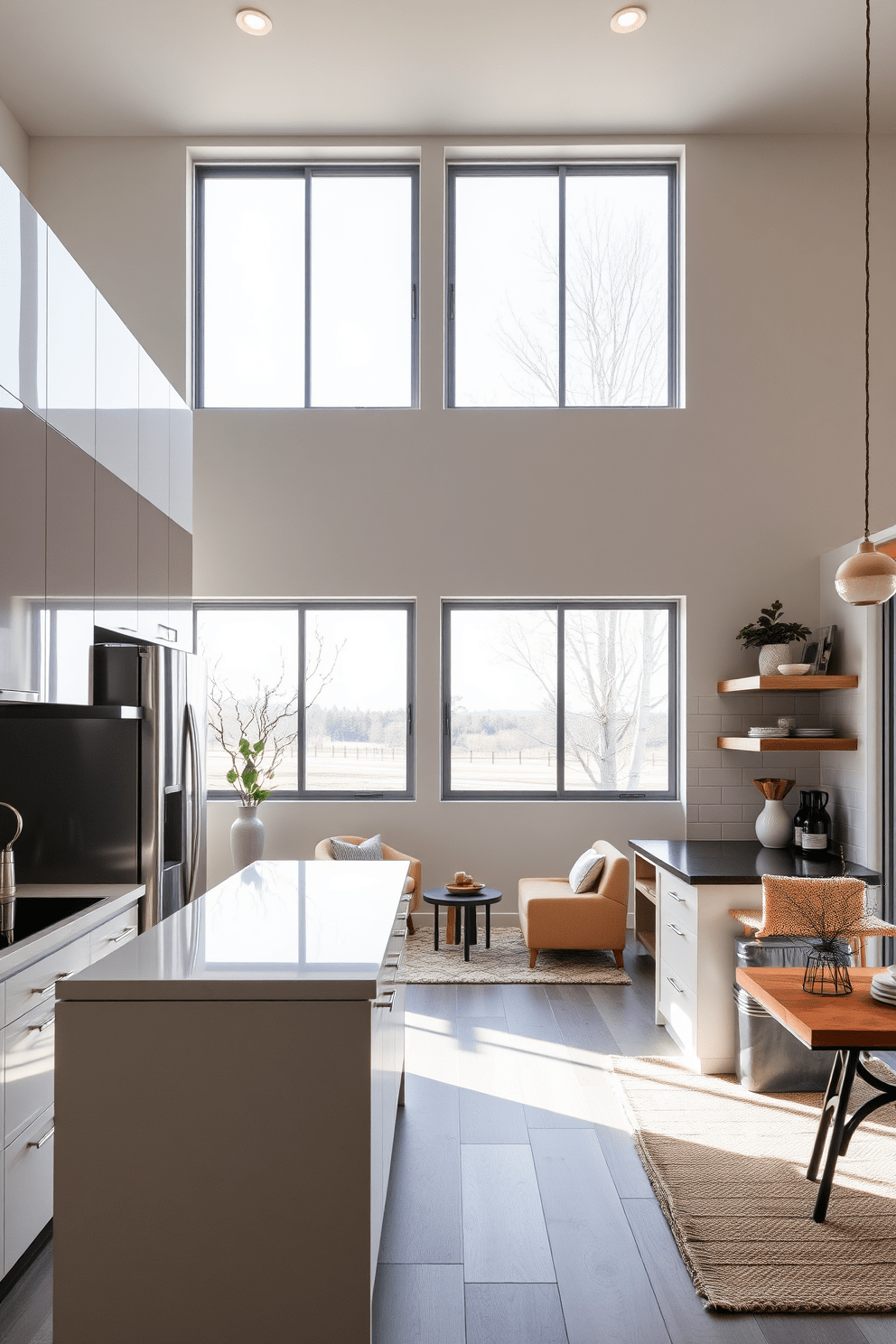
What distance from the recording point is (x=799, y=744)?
16.6 ft

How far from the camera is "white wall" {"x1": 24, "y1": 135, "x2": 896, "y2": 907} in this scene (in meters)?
5.95

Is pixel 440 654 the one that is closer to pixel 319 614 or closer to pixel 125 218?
pixel 319 614

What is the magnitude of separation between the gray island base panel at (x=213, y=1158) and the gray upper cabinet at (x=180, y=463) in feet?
9.13

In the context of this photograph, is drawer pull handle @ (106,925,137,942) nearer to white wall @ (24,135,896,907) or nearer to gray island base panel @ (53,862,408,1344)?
gray island base panel @ (53,862,408,1344)

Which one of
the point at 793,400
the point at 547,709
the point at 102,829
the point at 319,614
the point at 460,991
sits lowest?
the point at 460,991

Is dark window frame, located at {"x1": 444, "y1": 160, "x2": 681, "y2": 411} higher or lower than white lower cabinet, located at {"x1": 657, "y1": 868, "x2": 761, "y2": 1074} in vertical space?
higher

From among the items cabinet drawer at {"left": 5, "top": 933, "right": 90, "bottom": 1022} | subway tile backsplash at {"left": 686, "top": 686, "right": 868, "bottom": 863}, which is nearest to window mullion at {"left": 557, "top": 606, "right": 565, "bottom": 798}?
subway tile backsplash at {"left": 686, "top": 686, "right": 868, "bottom": 863}

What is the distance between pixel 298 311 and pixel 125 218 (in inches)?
48.8

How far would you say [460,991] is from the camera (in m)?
4.66

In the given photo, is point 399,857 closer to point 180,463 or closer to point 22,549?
point 180,463

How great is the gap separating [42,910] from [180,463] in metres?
2.31

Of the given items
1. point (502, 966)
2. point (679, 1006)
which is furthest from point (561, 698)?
point (679, 1006)

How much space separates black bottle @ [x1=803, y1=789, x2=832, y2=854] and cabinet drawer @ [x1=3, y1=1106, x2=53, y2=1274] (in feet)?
12.3

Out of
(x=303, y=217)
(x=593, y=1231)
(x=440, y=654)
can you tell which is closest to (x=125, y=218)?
(x=303, y=217)
